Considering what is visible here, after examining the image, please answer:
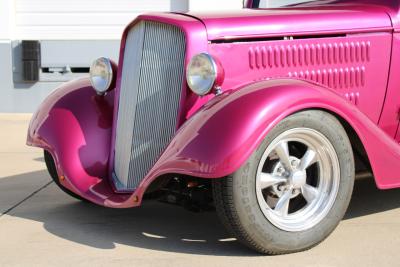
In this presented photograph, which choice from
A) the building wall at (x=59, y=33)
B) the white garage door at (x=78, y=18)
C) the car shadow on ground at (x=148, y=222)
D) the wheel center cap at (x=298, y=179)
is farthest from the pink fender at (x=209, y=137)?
the white garage door at (x=78, y=18)

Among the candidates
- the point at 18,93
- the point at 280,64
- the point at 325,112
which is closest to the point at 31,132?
the point at 280,64

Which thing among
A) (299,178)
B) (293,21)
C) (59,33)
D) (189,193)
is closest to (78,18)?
(59,33)

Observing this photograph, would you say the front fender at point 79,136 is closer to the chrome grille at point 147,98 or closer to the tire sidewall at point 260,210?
the chrome grille at point 147,98

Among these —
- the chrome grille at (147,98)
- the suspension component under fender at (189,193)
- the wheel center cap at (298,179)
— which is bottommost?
the suspension component under fender at (189,193)

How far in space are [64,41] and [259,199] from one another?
24.5 ft

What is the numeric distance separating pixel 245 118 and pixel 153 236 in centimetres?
107

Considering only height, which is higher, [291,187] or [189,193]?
[291,187]

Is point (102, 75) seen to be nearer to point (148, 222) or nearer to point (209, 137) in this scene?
point (148, 222)

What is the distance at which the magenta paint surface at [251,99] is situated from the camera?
11.6ft

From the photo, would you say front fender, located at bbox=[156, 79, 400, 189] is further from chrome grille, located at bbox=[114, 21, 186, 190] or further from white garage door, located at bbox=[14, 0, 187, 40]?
white garage door, located at bbox=[14, 0, 187, 40]

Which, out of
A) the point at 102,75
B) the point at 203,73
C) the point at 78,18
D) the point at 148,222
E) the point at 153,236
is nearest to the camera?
the point at 203,73

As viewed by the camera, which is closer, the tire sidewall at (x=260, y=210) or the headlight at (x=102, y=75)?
the tire sidewall at (x=260, y=210)

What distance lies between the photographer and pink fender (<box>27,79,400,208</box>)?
3490 mm

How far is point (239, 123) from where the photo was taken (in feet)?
11.5
